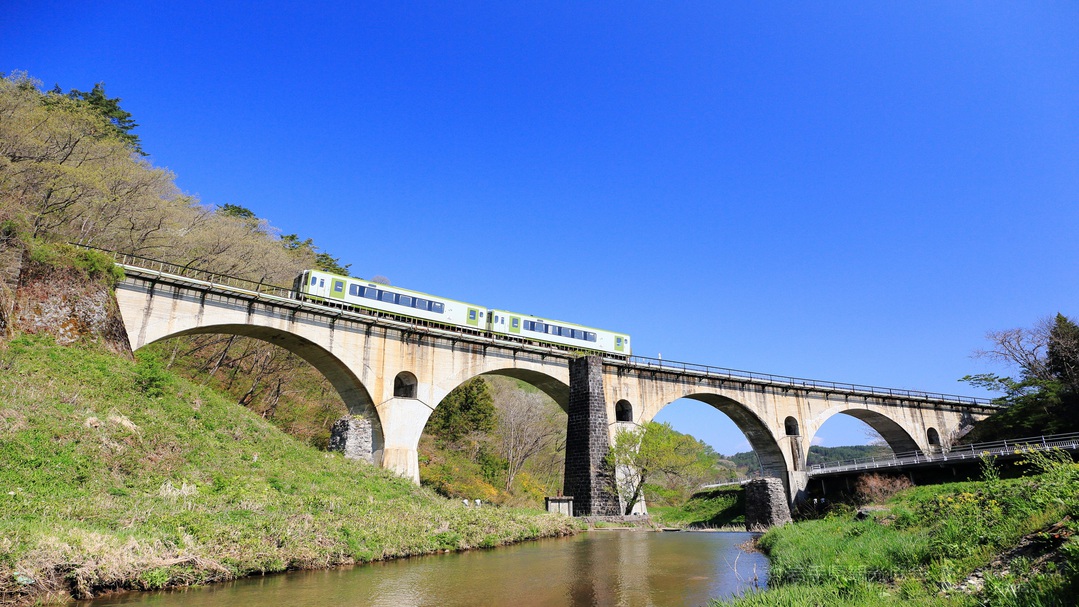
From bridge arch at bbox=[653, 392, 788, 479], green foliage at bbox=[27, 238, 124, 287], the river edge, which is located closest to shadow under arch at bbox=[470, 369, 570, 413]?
the river edge

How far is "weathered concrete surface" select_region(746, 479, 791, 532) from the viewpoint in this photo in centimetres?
2816

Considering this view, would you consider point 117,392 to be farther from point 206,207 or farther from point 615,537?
point 206,207

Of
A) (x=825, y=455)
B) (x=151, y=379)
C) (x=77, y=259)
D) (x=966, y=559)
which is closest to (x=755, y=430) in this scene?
(x=966, y=559)

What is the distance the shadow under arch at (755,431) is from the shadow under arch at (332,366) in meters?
20.6

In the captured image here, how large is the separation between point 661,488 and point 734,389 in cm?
847

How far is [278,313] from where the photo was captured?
950 inches

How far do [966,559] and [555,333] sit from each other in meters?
26.6

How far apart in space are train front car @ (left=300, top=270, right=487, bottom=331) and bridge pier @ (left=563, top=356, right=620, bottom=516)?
245 inches

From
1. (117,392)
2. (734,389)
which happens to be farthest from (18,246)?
(734,389)

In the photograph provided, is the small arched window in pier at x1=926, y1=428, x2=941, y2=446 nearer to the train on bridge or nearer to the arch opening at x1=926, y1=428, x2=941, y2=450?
the arch opening at x1=926, y1=428, x2=941, y2=450

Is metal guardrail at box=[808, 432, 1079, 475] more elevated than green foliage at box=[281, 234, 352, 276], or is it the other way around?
green foliage at box=[281, 234, 352, 276]

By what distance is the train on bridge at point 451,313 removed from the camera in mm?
26748

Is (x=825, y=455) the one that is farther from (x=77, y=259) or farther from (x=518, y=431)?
(x=77, y=259)

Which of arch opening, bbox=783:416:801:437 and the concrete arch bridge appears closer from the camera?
the concrete arch bridge
